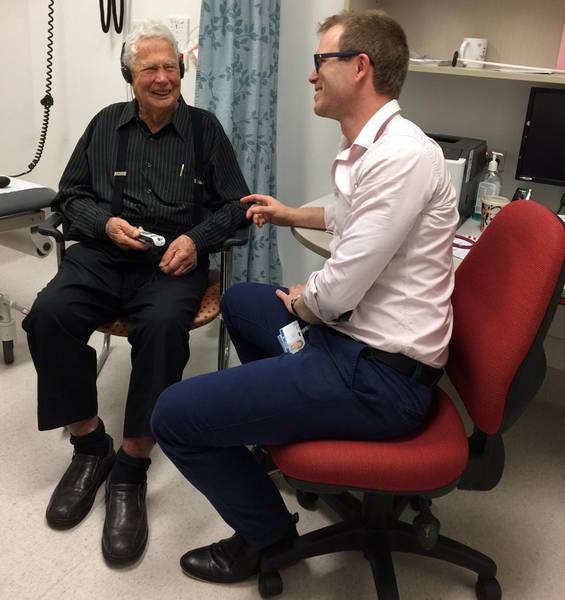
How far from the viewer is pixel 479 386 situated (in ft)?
4.05

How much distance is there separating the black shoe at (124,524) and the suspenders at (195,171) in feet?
2.63

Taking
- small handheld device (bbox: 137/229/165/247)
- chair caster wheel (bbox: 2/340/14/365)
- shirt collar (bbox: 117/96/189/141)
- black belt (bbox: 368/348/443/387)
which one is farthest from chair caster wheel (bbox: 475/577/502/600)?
chair caster wheel (bbox: 2/340/14/365)

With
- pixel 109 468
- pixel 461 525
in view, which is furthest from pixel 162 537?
pixel 461 525

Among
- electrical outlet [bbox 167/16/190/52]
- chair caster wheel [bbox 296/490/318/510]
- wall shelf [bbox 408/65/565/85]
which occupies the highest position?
electrical outlet [bbox 167/16/190/52]

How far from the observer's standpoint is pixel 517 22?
2086mm

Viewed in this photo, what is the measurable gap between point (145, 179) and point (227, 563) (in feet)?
3.63

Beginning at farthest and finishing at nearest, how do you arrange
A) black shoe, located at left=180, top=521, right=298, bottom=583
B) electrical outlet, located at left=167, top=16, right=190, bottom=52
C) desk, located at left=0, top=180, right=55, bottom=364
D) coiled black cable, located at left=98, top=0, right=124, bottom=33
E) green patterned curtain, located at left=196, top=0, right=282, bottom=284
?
1. coiled black cable, located at left=98, top=0, right=124, bottom=33
2. electrical outlet, located at left=167, top=16, right=190, bottom=52
3. green patterned curtain, located at left=196, top=0, right=282, bottom=284
4. desk, located at left=0, top=180, right=55, bottom=364
5. black shoe, located at left=180, top=521, right=298, bottom=583

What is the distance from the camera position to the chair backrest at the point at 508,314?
3.75ft

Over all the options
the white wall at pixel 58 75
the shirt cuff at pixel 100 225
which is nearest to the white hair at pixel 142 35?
the shirt cuff at pixel 100 225

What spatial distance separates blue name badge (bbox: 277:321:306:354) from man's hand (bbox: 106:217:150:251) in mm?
587

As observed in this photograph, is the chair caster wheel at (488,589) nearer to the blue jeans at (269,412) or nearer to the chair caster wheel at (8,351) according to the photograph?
the blue jeans at (269,412)

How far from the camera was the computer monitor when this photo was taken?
1910 millimetres

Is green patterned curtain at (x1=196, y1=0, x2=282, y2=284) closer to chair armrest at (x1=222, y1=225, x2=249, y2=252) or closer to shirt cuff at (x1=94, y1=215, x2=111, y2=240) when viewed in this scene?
chair armrest at (x1=222, y1=225, x2=249, y2=252)

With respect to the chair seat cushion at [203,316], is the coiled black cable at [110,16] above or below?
above
